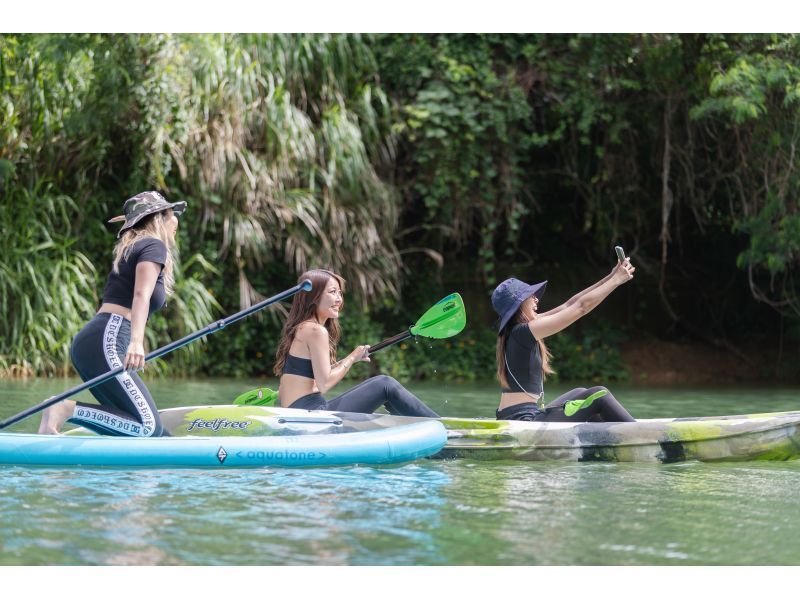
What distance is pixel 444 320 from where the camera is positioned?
5926 millimetres

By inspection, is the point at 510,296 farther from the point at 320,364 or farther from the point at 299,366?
the point at 299,366

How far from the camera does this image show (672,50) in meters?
11.4

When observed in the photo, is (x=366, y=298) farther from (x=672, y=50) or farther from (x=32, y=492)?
(x=32, y=492)

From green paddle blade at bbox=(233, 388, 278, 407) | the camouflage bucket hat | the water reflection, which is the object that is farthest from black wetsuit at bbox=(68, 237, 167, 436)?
green paddle blade at bbox=(233, 388, 278, 407)

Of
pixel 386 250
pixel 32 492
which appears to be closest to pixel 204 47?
pixel 386 250

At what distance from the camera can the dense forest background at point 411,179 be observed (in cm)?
1055

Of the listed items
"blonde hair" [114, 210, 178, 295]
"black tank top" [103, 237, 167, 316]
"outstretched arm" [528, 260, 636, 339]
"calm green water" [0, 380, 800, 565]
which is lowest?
"calm green water" [0, 380, 800, 565]

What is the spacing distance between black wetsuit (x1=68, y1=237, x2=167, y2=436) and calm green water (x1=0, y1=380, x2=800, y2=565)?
0.32 meters

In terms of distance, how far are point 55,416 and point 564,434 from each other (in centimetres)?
236

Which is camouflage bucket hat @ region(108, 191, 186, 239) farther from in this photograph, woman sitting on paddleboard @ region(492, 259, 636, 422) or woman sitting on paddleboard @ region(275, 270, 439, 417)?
woman sitting on paddleboard @ region(492, 259, 636, 422)

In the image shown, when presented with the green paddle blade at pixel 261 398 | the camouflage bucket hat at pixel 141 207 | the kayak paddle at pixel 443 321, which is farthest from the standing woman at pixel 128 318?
the kayak paddle at pixel 443 321

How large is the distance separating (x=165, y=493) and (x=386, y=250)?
7800mm

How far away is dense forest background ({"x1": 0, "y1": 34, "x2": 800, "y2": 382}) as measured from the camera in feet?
34.6

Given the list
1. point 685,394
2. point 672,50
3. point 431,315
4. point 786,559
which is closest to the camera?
point 786,559
